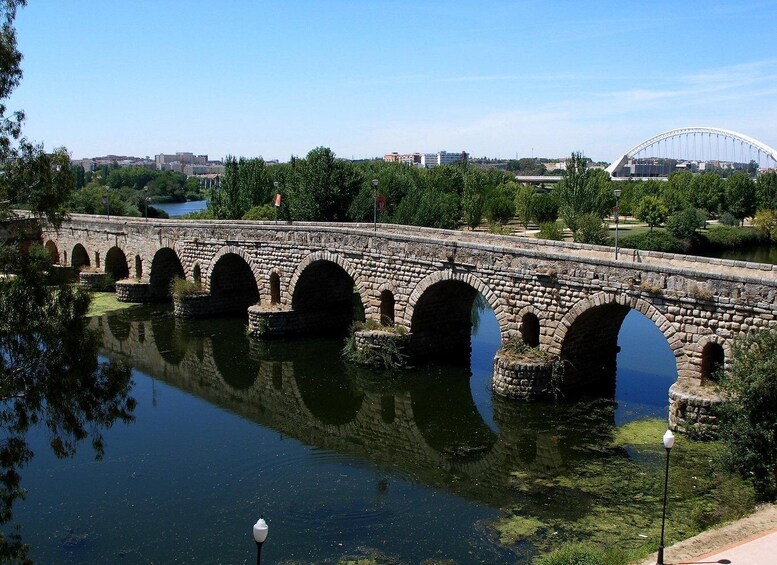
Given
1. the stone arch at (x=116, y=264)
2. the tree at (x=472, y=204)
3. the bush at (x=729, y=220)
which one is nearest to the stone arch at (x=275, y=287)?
the stone arch at (x=116, y=264)

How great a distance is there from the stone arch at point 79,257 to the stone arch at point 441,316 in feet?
78.3

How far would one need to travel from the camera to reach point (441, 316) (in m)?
25.3

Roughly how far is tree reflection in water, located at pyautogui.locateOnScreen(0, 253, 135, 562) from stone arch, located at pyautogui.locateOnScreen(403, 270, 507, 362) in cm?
1391

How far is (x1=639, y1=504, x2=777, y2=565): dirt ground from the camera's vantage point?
440 inches

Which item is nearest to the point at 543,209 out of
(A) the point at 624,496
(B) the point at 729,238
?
(B) the point at 729,238

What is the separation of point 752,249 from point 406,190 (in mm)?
29250

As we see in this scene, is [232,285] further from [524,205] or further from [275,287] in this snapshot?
[524,205]

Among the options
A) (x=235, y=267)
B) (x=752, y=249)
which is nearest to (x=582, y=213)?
(x=752, y=249)

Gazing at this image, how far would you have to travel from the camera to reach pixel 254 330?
95.3 ft

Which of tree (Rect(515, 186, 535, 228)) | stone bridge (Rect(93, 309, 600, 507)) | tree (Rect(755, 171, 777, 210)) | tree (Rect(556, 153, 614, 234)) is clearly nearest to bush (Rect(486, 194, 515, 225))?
tree (Rect(515, 186, 535, 228))

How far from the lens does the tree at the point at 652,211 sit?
203 ft

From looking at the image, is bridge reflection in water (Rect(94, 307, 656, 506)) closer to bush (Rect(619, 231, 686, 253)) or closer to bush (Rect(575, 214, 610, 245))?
bush (Rect(575, 214, 610, 245))

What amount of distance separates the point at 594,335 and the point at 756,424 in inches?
315

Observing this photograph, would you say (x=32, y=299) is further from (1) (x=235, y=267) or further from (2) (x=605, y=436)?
(1) (x=235, y=267)
